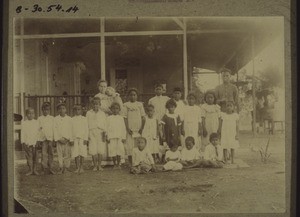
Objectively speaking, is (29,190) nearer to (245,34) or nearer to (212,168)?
(212,168)

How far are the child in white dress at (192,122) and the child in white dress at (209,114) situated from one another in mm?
20

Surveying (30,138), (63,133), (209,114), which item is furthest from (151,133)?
(30,138)

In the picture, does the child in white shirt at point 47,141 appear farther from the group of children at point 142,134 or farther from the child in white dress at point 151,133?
the child in white dress at point 151,133

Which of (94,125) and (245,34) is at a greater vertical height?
(245,34)

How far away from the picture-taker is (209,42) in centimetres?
165

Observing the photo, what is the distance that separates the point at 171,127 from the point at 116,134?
0.73 feet

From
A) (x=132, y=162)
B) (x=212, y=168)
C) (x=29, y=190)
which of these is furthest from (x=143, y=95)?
(x=29, y=190)

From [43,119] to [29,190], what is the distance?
0.29 meters

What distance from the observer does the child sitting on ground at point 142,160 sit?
167cm

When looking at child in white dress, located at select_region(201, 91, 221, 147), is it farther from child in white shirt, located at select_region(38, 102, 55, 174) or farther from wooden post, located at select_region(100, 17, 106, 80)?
child in white shirt, located at select_region(38, 102, 55, 174)

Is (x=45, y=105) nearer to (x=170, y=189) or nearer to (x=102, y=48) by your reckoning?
→ (x=102, y=48)

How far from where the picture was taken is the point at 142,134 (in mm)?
1671

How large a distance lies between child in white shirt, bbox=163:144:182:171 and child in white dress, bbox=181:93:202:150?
7cm

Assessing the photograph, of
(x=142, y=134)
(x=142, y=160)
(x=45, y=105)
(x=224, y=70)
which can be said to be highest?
(x=224, y=70)
